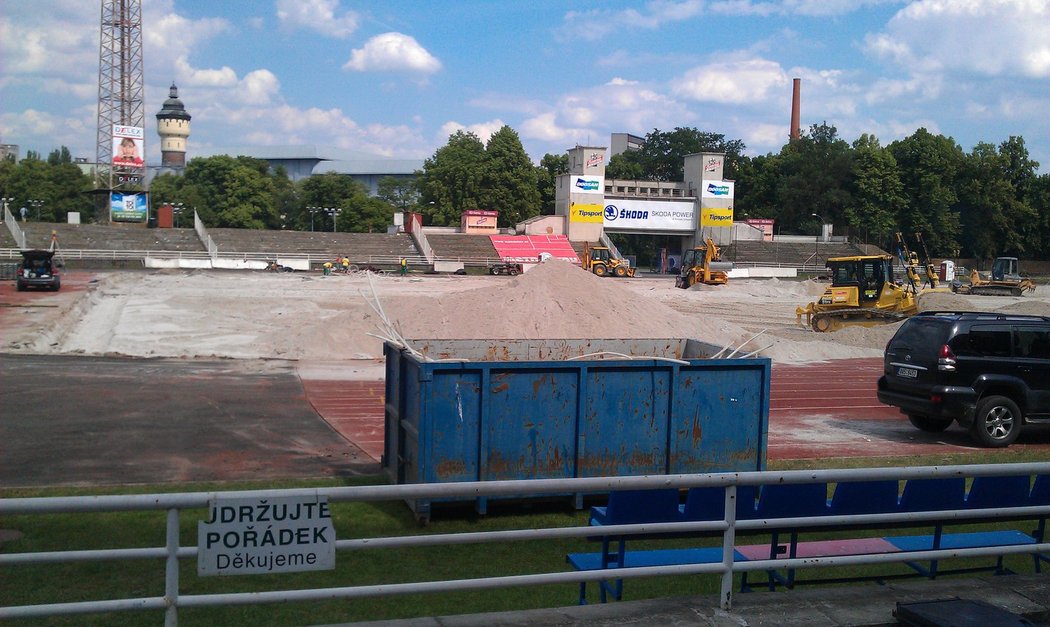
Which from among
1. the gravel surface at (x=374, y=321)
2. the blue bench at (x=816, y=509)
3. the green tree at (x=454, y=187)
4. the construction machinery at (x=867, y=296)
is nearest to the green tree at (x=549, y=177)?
the green tree at (x=454, y=187)

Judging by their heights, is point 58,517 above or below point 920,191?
below

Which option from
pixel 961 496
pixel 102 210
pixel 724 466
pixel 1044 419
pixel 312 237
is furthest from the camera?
pixel 102 210

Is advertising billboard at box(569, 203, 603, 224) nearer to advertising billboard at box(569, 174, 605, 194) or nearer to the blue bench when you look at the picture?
advertising billboard at box(569, 174, 605, 194)

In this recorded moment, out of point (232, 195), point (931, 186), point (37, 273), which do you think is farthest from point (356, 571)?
point (232, 195)

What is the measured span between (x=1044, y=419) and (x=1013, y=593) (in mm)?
10259

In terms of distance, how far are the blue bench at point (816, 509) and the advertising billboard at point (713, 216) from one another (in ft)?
249

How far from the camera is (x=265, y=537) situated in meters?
4.58

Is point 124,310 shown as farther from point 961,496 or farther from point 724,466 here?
point 961,496

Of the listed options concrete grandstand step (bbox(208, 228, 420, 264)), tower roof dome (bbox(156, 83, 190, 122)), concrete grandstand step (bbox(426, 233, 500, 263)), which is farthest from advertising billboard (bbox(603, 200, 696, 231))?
tower roof dome (bbox(156, 83, 190, 122))

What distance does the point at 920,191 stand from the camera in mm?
96938

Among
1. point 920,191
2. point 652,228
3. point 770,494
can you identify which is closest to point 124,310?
point 770,494

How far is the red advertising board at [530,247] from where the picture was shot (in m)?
75.6

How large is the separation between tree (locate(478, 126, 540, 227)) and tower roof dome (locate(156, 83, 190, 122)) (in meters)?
78.7

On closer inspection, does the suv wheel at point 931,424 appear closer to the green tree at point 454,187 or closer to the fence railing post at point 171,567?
the fence railing post at point 171,567
